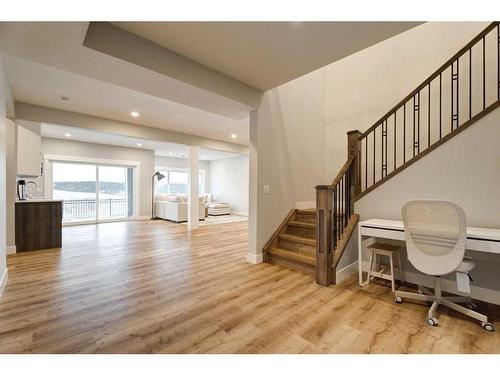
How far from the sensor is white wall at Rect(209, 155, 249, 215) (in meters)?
9.86

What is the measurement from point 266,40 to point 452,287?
3.36 m

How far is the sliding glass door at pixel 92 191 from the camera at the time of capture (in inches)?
287

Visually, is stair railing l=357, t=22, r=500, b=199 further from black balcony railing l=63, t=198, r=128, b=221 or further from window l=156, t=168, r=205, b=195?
window l=156, t=168, r=205, b=195

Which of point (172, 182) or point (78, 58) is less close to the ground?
point (78, 58)

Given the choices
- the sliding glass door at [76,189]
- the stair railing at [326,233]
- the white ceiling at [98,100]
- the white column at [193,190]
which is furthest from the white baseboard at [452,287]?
the sliding glass door at [76,189]

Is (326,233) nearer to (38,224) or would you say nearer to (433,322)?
(433,322)

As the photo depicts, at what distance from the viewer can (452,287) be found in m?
2.57

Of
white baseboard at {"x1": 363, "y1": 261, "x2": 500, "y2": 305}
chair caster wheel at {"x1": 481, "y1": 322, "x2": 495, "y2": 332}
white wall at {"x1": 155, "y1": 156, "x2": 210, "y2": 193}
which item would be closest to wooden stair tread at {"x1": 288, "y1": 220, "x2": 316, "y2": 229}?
white baseboard at {"x1": 363, "y1": 261, "x2": 500, "y2": 305}

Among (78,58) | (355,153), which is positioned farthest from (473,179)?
(78,58)

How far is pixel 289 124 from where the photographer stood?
4172 millimetres

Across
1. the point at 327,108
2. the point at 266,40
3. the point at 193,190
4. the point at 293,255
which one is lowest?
the point at 293,255

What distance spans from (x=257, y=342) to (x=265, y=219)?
2.09 meters

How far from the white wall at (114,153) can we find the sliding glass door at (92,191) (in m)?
0.38
